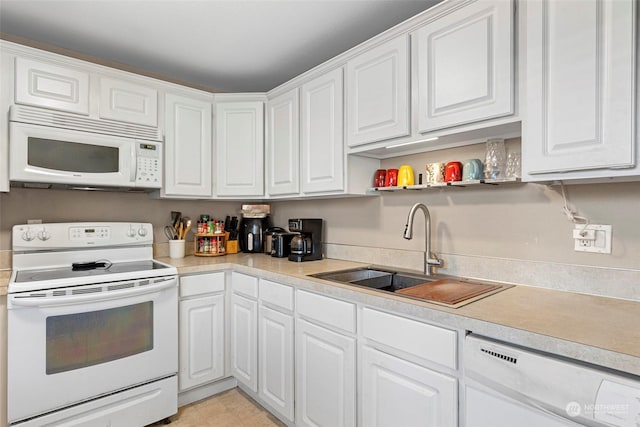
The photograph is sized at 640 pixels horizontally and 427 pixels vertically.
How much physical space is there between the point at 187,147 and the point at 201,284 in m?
1.02

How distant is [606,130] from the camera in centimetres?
107

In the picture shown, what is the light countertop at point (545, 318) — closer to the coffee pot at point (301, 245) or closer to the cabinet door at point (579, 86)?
the cabinet door at point (579, 86)

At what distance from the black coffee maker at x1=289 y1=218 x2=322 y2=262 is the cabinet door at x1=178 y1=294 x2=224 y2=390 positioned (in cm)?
59

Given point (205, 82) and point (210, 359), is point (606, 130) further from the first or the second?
point (205, 82)

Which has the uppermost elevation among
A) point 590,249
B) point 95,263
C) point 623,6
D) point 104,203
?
point 623,6

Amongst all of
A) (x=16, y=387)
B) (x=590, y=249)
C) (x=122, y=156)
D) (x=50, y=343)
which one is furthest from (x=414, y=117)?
(x=16, y=387)

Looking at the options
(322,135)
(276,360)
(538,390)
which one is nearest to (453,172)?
(322,135)

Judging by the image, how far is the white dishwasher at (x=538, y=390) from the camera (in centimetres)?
80

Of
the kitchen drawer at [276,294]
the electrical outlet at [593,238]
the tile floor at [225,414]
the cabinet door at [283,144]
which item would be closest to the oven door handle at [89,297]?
the kitchen drawer at [276,294]

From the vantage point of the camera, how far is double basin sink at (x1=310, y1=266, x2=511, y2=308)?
1315 millimetres

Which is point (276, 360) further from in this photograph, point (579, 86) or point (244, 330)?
point (579, 86)

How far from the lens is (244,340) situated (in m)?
2.18

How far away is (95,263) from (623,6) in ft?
9.17

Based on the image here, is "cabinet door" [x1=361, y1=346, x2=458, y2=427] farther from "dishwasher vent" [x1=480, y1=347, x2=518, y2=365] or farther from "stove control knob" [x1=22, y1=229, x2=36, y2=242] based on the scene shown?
"stove control knob" [x1=22, y1=229, x2=36, y2=242]
